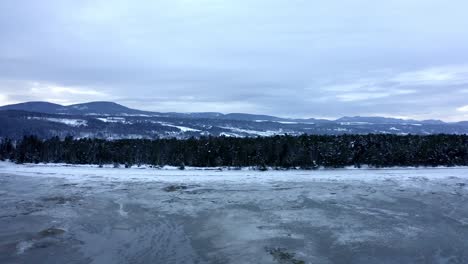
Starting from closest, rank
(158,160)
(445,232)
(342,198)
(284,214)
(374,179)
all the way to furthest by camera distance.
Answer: (445,232) < (284,214) < (342,198) < (374,179) < (158,160)

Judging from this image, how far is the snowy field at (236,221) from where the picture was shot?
9.48 metres

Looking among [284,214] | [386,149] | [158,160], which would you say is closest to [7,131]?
[158,160]

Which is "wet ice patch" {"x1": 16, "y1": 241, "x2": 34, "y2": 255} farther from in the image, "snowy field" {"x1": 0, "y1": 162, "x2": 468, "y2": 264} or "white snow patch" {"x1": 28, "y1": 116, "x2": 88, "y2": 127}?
"white snow patch" {"x1": 28, "y1": 116, "x2": 88, "y2": 127}

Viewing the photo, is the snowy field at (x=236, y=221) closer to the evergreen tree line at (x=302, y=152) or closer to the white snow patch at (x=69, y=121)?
the evergreen tree line at (x=302, y=152)

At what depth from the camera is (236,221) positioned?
1303 centimetres

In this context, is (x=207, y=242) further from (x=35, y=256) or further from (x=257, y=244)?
(x=35, y=256)

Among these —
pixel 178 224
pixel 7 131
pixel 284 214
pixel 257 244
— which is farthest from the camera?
pixel 7 131

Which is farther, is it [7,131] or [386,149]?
[7,131]

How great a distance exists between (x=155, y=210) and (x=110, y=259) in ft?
19.5

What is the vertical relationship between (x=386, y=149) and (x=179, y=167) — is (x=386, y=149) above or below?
above

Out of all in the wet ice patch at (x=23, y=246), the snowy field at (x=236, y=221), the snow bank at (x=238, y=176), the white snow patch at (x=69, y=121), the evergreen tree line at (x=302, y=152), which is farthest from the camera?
the white snow patch at (x=69, y=121)

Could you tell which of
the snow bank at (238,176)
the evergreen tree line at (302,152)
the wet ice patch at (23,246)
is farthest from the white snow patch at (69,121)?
the wet ice patch at (23,246)

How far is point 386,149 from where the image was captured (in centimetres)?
3269

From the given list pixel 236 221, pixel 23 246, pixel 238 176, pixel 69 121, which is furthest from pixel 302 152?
pixel 69 121
